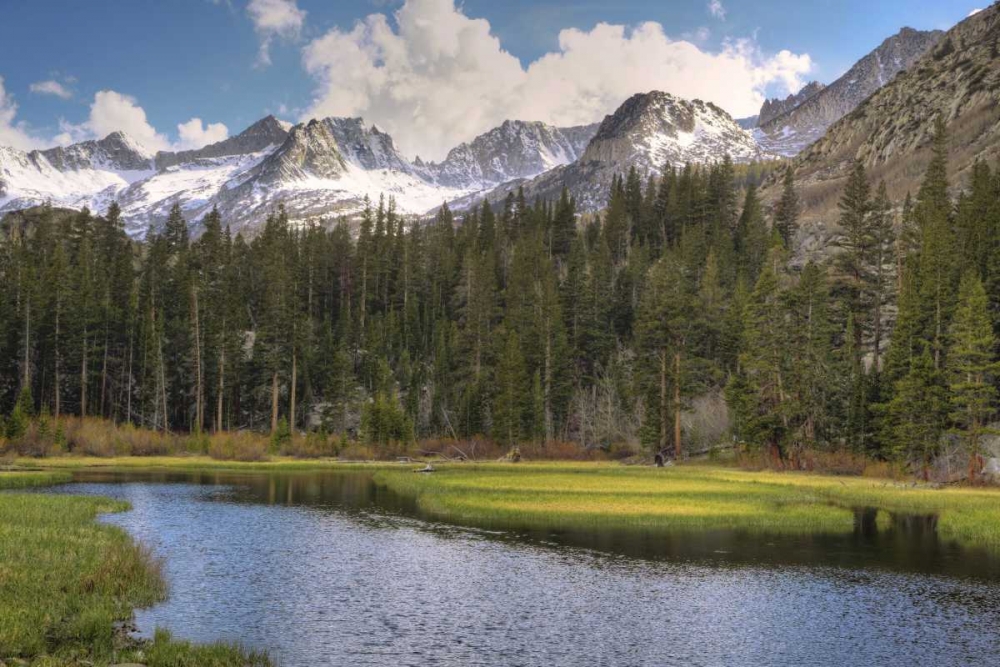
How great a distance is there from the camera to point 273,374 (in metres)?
98.7

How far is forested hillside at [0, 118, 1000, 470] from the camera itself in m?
70.4

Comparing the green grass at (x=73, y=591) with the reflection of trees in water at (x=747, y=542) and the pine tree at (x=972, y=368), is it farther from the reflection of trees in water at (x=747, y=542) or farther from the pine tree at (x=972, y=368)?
the pine tree at (x=972, y=368)

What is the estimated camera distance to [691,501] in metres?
48.1

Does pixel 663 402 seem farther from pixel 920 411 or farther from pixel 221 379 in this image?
pixel 221 379

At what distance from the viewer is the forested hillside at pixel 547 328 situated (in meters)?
70.4

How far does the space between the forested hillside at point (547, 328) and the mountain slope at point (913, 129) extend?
26.0 ft

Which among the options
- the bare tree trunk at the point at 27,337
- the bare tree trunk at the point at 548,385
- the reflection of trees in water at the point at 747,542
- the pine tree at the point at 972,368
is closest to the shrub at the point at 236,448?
the bare tree trunk at the point at 27,337

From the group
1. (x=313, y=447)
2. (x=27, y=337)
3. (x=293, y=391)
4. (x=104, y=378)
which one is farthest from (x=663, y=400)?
(x=27, y=337)

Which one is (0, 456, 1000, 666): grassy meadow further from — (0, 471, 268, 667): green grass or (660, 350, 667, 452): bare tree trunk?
(660, 350, 667, 452): bare tree trunk

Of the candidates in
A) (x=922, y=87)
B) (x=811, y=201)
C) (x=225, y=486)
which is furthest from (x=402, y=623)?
(x=922, y=87)

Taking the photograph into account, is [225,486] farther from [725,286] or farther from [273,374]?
[725,286]

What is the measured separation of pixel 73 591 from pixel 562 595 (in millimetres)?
15154

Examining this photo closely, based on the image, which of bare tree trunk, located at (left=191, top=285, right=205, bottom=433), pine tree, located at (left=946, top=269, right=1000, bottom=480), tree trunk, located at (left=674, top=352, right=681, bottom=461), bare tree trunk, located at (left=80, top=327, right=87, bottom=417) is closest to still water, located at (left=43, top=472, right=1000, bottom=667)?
pine tree, located at (left=946, top=269, right=1000, bottom=480)

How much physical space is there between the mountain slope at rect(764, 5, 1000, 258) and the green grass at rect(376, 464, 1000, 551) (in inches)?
2591
